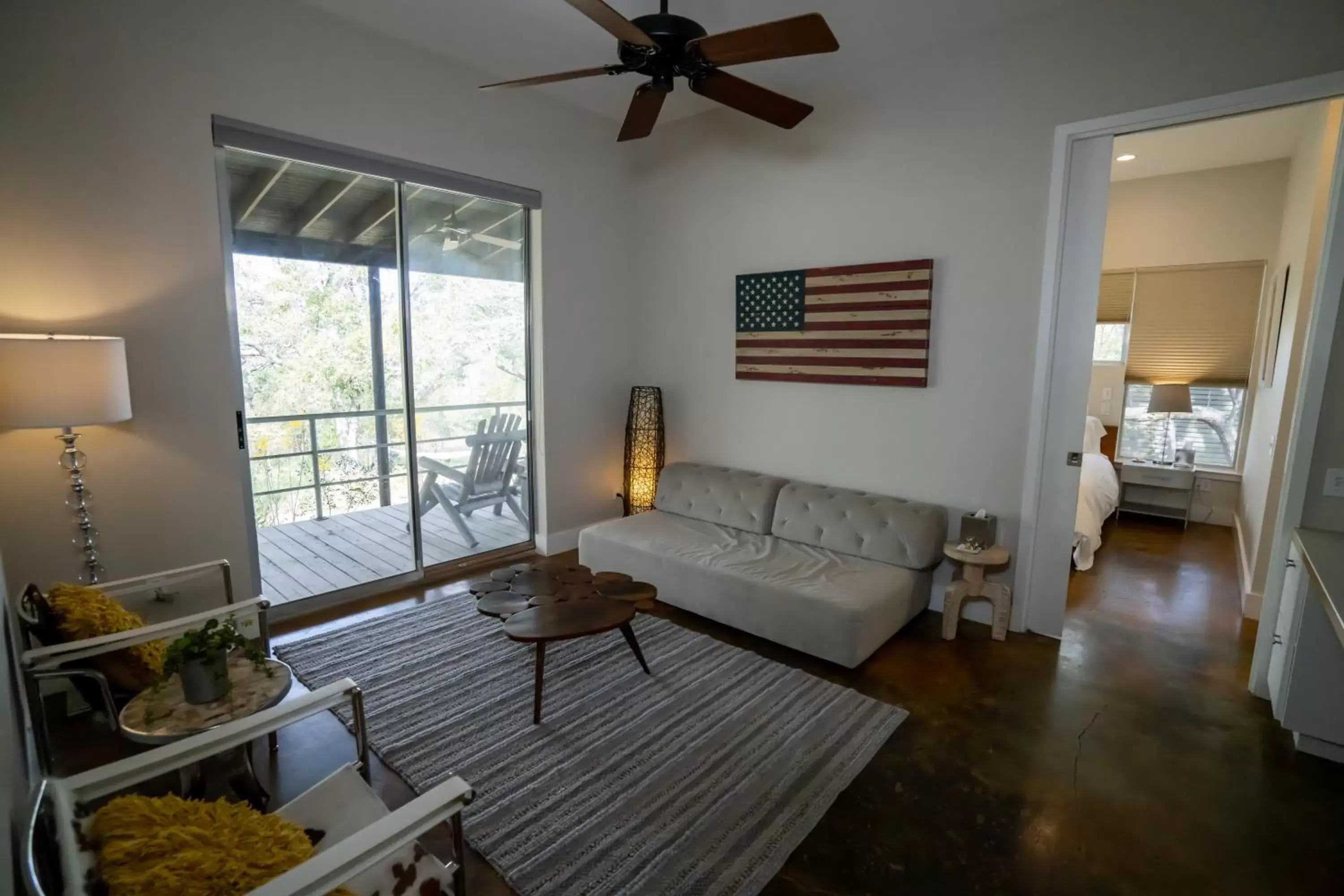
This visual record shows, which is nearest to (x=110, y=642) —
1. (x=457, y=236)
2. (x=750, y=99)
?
(x=457, y=236)

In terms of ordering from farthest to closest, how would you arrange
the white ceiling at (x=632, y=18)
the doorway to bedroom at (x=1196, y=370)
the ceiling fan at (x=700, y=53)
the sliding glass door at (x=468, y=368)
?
the sliding glass door at (x=468, y=368) → the doorway to bedroom at (x=1196, y=370) → the white ceiling at (x=632, y=18) → the ceiling fan at (x=700, y=53)

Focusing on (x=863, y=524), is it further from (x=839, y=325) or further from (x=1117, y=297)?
(x=1117, y=297)

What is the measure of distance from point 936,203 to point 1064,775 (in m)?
2.82

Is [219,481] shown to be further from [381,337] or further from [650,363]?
[650,363]

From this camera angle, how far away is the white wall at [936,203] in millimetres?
2648

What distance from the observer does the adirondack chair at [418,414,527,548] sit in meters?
4.25

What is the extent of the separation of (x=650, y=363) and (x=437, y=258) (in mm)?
1779

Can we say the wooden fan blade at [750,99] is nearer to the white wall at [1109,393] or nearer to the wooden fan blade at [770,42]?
the wooden fan blade at [770,42]

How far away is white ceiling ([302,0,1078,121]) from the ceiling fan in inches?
22.7

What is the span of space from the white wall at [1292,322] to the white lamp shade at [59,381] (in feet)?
17.3

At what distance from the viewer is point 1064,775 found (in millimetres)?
2164

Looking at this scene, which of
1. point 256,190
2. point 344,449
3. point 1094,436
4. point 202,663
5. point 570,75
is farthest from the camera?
point 1094,436

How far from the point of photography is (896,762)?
2225 mm

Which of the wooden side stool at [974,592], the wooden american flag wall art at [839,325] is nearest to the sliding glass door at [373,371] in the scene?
the wooden american flag wall art at [839,325]
